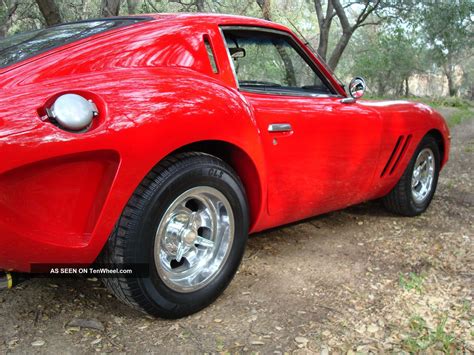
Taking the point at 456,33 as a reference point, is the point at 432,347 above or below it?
below

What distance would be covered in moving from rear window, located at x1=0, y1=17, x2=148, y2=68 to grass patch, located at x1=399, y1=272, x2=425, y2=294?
2.13 metres

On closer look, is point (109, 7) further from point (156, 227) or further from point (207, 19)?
point (156, 227)

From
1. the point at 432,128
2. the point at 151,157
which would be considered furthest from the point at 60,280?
the point at 432,128

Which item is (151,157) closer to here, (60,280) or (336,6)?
(60,280)

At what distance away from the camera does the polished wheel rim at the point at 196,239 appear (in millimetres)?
2334

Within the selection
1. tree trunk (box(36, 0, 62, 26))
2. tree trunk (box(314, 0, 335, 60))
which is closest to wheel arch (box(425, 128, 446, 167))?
tree trunk (box(36, 0, 62, 26))

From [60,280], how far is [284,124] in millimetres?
1539

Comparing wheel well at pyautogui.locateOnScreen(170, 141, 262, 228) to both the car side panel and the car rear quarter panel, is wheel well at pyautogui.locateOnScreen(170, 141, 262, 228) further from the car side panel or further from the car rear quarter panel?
the car rear quarter panel

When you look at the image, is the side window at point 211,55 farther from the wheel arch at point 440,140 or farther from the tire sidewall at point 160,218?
the wheel arch at point 440,140

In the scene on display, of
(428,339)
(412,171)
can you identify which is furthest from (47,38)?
(412,171)

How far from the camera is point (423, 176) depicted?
14.5 feet

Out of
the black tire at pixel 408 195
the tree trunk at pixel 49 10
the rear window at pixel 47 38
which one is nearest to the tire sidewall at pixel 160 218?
the rear window at pixel 47 38

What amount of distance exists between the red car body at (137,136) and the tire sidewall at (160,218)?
13cm

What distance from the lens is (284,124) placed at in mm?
2732
